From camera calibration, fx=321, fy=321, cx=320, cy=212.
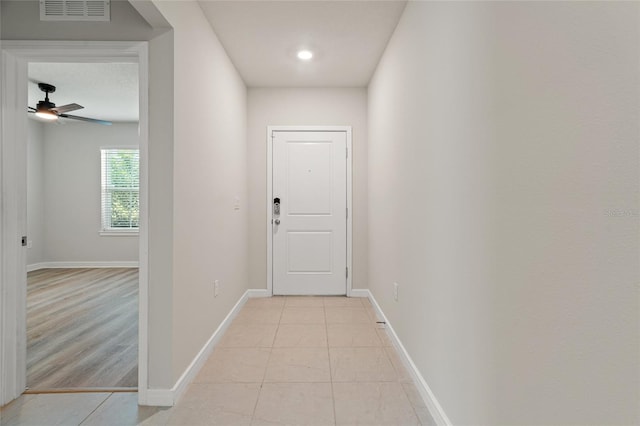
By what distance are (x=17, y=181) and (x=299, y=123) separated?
2637mm

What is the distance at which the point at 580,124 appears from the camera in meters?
0.76

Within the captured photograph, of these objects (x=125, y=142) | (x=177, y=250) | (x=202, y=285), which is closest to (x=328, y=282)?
(x=202, y=285)

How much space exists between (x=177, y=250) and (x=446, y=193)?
1469 mm

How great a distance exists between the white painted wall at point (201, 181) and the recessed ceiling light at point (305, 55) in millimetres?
682

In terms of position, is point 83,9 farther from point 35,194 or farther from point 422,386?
point 35,194

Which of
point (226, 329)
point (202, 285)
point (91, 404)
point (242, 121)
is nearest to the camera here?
point (91, 404)

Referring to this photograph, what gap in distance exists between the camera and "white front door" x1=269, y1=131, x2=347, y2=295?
385cm

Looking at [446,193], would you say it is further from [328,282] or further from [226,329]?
[328,282]

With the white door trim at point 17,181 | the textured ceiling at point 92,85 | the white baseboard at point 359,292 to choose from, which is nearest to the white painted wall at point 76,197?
the textured ceiling at point 92,85

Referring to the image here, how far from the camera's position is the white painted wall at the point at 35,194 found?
545cm

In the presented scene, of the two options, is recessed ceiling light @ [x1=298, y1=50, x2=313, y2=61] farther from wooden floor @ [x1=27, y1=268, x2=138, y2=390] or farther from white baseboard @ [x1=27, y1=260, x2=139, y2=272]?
white baseboard @ [x1=27, y1=260, x2=139, y2=272]

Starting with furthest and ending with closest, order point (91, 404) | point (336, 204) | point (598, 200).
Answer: point (336, 204), point (91, 404), point (598, 200)

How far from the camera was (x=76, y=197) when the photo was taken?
5.75 meters

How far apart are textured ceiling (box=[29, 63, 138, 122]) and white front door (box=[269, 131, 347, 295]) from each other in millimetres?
1967
